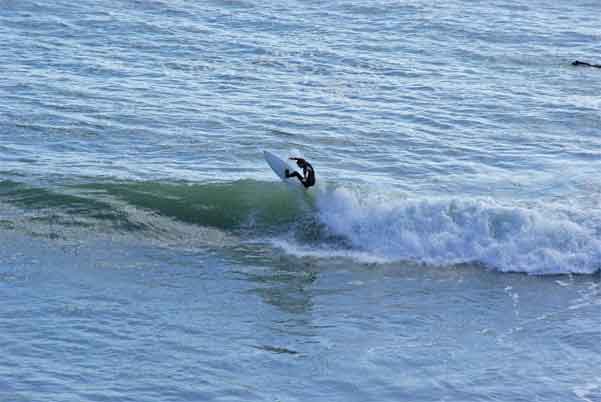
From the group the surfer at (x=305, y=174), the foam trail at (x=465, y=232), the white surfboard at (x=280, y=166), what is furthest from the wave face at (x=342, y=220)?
the surfer at (x=305, y=174)

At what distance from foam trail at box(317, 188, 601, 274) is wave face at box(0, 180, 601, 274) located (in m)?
0.01

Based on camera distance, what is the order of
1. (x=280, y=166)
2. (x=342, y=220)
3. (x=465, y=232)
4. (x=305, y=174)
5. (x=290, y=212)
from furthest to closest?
(x=280, y=166) < (x=290, y=212) < (x=305, y=174) < (x=342, y=220) < (x=465, y=232)

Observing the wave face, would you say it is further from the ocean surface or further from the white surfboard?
the white surfboard

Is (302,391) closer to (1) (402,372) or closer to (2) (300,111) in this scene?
(1) (402,372)

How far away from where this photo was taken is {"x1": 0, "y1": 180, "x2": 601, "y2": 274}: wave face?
16281 mm

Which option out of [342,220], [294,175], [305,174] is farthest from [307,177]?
[342,220]

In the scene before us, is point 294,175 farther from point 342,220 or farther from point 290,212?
point 342,220

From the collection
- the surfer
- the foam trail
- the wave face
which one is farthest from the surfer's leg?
the foam trail

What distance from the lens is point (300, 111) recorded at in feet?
72.2

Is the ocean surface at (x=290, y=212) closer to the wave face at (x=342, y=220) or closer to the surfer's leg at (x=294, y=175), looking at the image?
the wave face at (x=342, y=220)

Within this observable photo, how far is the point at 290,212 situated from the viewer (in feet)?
57.8

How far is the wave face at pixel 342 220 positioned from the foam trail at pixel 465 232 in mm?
15

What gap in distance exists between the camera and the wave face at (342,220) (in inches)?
641

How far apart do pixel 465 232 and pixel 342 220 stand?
1.90 m
